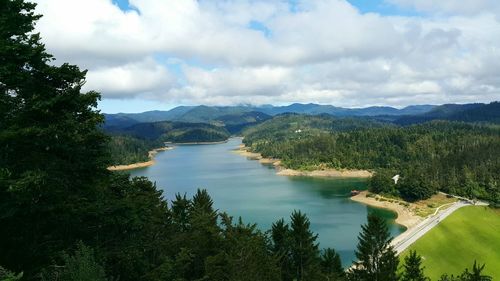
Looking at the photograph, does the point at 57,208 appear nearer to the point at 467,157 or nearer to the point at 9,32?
the point at 9,32

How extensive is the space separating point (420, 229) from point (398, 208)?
102 feet

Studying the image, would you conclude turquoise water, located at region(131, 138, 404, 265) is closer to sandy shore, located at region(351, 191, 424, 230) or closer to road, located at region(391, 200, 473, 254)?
sandy shore, located at region(351, 191, 424, 230)

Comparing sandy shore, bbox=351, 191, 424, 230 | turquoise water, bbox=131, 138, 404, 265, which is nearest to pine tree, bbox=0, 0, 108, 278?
turquoise water, bbox=131, 138, 404, 265

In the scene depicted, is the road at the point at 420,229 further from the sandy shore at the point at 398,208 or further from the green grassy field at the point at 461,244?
the sandy shore at the point at 398,208

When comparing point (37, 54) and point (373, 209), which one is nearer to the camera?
point (37, 54)

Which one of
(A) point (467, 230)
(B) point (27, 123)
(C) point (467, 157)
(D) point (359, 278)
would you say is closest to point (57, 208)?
(B) point (27, 123)

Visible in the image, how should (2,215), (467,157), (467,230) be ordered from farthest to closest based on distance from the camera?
(467,157)
(467,230)
(2,215)

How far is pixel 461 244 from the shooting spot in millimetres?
85562

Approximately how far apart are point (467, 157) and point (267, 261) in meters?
154

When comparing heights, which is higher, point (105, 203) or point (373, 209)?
point (105, 203)

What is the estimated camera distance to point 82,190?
15695mm

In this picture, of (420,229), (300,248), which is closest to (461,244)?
(420,229)

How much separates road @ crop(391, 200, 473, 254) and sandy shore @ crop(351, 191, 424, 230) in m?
3.82

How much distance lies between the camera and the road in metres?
80.2
